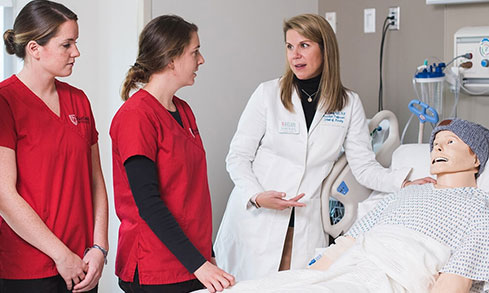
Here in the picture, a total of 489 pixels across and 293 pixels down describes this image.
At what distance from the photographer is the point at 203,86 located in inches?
117

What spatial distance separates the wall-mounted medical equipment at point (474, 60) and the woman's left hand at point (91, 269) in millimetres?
1806

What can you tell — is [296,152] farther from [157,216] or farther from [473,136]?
[157,216]

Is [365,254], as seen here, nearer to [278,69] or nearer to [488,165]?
[488,165]

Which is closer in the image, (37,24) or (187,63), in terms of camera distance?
(37,24)

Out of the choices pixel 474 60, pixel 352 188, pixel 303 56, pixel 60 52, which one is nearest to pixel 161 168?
pixel 60 52

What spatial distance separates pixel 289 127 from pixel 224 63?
0.79 metres

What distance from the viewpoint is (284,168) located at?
240cm

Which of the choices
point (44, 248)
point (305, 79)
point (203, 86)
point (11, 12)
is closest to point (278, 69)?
point (203, 86)

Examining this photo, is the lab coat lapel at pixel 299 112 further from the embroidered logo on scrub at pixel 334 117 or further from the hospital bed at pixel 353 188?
the hospital bed at pixel 353 188

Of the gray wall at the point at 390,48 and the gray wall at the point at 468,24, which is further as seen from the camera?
the gray wall at the point at 390,48

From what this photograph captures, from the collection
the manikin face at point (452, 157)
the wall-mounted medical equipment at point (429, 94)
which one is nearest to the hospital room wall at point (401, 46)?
the wall-mounted medical equipment at point (429, 94)

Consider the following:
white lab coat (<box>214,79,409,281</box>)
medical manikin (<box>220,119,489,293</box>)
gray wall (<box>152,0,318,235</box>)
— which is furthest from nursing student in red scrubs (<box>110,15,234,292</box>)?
gray wall (<box>152,0,318,235</box>)

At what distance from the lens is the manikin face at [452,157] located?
6.41 feet

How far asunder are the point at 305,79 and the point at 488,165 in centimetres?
74
